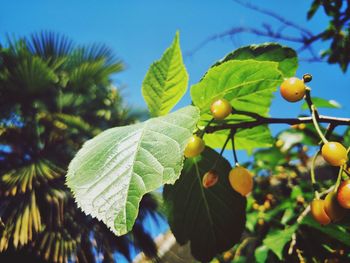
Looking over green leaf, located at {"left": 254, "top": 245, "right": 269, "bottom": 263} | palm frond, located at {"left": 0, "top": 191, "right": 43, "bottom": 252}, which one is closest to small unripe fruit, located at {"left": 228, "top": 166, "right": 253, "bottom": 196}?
green leaf, located at {"left": 254, "top": 245, "right": 269, "bottom": 263}

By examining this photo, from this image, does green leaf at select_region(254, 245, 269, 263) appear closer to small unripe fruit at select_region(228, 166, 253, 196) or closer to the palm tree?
small unripe fruit at select_region(228, 166, 253, 196)

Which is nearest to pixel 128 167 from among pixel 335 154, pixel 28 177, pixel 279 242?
pixel 335 154

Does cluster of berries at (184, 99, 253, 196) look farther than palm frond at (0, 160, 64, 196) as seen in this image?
No

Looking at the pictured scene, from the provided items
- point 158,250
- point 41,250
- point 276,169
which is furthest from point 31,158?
point 276,169

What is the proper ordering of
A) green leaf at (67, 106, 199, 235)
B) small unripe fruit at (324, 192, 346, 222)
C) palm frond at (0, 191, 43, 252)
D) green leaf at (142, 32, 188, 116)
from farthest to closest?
1. palm frond at (0, 191, 43, 252)
2. green leaf at (142, 32, 188, 116)
3. small unripe fruit at (324, 192, 346, 222)
4. green leaf at (67, 106, 199, 235)

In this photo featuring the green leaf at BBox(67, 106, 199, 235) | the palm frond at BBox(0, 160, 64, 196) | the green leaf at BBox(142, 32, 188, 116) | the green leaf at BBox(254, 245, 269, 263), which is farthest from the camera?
the palm frond at BBox(0, 160, 64, 196)

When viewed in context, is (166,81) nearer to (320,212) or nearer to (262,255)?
(320,212)

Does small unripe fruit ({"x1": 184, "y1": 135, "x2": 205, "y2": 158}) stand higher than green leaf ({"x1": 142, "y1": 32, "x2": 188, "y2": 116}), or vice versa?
green leaf ({"x1": 142, "y1": 32, "x2": 188, "y2": 116})

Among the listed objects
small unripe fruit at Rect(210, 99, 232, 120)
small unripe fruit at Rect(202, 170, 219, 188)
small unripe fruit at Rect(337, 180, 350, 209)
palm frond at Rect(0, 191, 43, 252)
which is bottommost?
palm frond at Rect(0, 191, 43, 252)
